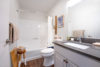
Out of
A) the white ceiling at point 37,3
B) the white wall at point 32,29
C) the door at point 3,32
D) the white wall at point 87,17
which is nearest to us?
the door at point 3,32

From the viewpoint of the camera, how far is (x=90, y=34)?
113 cm

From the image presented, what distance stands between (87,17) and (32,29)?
255 cm

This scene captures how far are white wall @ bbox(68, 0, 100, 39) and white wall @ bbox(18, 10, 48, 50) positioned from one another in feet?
6.39

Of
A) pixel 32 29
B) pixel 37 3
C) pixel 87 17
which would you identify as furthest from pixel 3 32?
pixel 32 29

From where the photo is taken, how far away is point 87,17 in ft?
3.87

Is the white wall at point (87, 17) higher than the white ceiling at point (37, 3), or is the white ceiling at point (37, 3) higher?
the white ceiling at point (37, 3)

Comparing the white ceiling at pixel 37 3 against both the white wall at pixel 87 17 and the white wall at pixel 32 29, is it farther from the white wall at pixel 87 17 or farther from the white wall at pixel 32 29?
the white wall at pixel 87 17

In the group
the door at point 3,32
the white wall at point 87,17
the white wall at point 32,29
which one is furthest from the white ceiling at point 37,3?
the door at point 3,32

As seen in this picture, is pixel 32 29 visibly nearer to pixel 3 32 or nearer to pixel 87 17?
pixel 3 32

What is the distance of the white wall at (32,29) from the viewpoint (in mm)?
→ 2689

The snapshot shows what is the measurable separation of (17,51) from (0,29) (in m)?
1.15

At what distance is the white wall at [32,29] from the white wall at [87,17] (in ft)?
6.39

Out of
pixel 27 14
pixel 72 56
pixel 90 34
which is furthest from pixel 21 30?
pixel 90 34

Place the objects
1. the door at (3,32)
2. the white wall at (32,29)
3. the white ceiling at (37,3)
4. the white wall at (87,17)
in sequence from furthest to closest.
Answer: the white wall at (32,29) → the white ceiling at (37,3) → the white wall at (87,17) → the door at (3,32)
